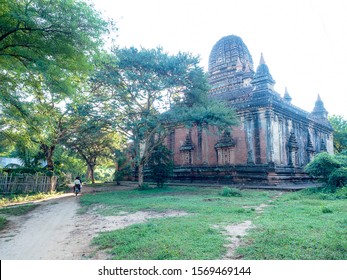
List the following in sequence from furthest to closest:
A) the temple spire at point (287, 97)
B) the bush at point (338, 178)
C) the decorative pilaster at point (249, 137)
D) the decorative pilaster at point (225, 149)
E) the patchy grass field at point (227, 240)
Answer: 1. the temple spire at point (287, 97)
2. the decorative pilaster at point (225, 149)
3. the decorative pilaster at point (249, 137)
4. the bush at point (338, 178)
5. the patchy grass field at point (227, 240)

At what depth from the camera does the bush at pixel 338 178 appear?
12.7 m

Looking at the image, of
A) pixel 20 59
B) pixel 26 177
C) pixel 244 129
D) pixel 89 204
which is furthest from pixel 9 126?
pixel 244 129

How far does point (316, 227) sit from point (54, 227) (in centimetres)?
695

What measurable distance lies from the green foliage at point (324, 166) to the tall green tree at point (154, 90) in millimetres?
5141

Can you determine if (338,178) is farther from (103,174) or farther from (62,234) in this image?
(103,174)

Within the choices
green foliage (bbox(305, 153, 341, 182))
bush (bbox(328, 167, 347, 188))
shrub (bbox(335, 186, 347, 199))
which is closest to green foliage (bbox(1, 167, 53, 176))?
green foliage (bbox(305, 153, 341, 182))

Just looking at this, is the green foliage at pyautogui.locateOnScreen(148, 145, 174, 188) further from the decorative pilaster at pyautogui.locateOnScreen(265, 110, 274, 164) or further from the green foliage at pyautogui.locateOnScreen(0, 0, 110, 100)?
the green foliage at pyautogui.locateOnScreen(0, 0, 110, 100)

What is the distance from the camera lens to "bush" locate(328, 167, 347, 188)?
1274cm

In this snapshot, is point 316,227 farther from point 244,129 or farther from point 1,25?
point 244,129

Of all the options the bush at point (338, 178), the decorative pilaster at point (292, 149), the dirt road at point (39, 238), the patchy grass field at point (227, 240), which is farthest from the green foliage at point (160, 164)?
the patchy grass field at point (227, 240)

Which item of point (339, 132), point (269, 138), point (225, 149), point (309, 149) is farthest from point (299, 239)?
point (339, 132)

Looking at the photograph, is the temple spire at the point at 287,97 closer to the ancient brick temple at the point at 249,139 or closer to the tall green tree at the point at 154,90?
the ancient brick temple at the point at 249,139

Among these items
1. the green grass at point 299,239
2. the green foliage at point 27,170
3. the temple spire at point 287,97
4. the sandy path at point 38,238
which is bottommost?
the sandy path at point 38,238

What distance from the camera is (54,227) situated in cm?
738
